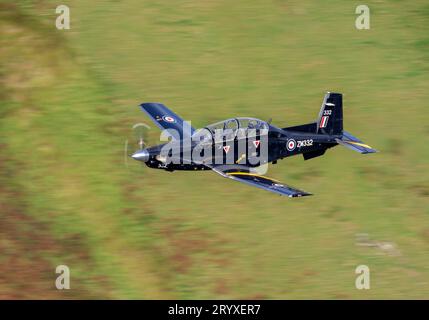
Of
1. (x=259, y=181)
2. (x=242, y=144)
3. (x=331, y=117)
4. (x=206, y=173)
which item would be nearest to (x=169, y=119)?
(x=206, y=173)

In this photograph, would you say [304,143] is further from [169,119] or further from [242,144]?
[169,119]

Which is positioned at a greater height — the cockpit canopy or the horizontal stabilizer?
the cockpit canopy

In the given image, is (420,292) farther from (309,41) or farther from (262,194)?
(309,41)

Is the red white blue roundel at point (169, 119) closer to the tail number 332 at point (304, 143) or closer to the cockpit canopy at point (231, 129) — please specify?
the cockpit canopy at point (231, 129)

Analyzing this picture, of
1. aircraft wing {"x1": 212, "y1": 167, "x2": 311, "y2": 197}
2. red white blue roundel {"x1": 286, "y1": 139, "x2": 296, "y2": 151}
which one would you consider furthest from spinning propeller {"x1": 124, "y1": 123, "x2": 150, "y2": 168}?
red white blue roundel {"x1": 286, "y1": 139, "x2": 296, "y2": 151}

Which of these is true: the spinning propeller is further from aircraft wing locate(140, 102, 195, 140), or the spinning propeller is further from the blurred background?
aircraft wing locate(140, 102, 195, 140)

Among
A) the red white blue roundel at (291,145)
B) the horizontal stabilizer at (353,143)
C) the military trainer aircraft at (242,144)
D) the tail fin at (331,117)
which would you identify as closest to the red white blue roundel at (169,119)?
the military trainer aircraft at (242,144)
